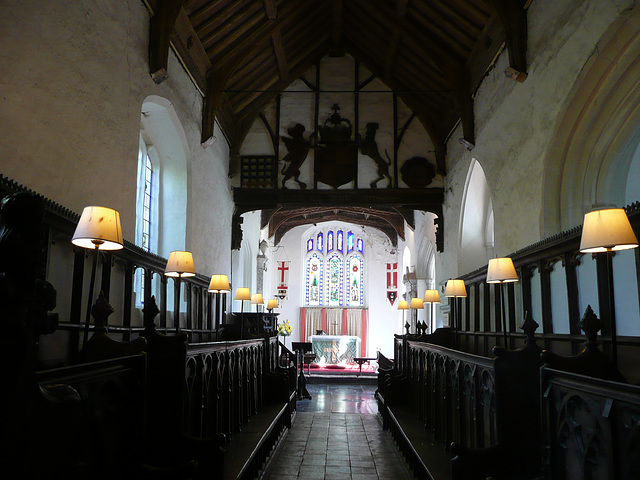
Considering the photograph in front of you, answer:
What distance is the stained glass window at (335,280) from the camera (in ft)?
70.3

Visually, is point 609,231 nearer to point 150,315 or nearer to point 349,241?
point 150,315

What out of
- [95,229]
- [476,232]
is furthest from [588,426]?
[476,232]

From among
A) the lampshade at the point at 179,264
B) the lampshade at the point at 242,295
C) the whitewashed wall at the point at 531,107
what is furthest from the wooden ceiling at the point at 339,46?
the lampshade at the point at 242,295

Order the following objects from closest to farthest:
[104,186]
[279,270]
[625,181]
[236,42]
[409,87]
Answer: [104,186]
[625,181]
[236,42]
[409,87]
[279,270]

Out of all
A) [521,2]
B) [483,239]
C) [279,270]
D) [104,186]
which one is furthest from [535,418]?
[279,270]

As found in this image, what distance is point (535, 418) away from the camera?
280cm

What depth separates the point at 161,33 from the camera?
6121 mm

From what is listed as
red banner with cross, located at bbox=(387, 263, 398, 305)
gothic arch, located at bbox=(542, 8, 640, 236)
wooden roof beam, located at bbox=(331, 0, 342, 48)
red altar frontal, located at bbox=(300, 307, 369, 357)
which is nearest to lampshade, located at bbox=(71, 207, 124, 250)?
gothic arch, located at bbox=(542, 8, 640, 236)

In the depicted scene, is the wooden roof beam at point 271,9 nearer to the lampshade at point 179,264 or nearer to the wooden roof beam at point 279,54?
the wooden roof beam at point 279,54

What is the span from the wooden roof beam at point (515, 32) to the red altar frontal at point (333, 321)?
1536cm

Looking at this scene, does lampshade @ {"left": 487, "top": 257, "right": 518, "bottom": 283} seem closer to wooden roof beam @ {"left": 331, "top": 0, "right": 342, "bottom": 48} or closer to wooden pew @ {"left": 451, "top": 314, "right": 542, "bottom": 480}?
wooden pew @ {"left": 451, "top": 314, "right": 542, "bottom": 480}

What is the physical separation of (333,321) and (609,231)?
18248mm

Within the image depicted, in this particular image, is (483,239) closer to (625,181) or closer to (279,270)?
(625,181)

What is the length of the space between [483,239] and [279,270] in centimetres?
1215
